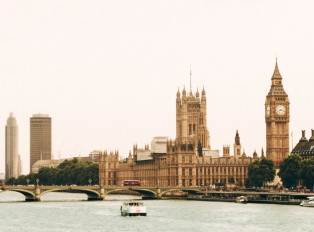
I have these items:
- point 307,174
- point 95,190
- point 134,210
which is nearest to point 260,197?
point 307,174

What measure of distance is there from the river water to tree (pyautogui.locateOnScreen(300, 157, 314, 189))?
64.1 feet

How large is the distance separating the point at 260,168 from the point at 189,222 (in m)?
74.7

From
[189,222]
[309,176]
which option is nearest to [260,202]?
[309,176]

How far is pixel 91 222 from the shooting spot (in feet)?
378

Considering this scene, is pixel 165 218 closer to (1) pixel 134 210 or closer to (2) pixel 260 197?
(1) pixel 134 210

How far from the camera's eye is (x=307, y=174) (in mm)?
163875

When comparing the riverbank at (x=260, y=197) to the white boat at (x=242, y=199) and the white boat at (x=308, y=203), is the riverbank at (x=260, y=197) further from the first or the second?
the white boat at (x=308, y=203)

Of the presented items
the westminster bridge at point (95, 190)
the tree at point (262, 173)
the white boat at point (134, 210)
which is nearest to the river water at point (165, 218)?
the white boat at point (134, 210)

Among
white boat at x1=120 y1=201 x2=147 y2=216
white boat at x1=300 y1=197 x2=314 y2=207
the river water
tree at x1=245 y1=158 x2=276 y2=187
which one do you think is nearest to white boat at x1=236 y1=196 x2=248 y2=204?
the river water

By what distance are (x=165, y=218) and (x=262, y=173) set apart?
6971 cm

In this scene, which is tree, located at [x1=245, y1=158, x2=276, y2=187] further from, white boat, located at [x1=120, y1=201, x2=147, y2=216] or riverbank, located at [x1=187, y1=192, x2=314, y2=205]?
white boat, located at [x1=120, y1=201, x2=147, y2=216]

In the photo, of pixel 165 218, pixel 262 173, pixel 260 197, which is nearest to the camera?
pixel 165 218

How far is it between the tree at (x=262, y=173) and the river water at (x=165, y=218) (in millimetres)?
36694

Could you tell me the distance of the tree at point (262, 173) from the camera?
186 metres
